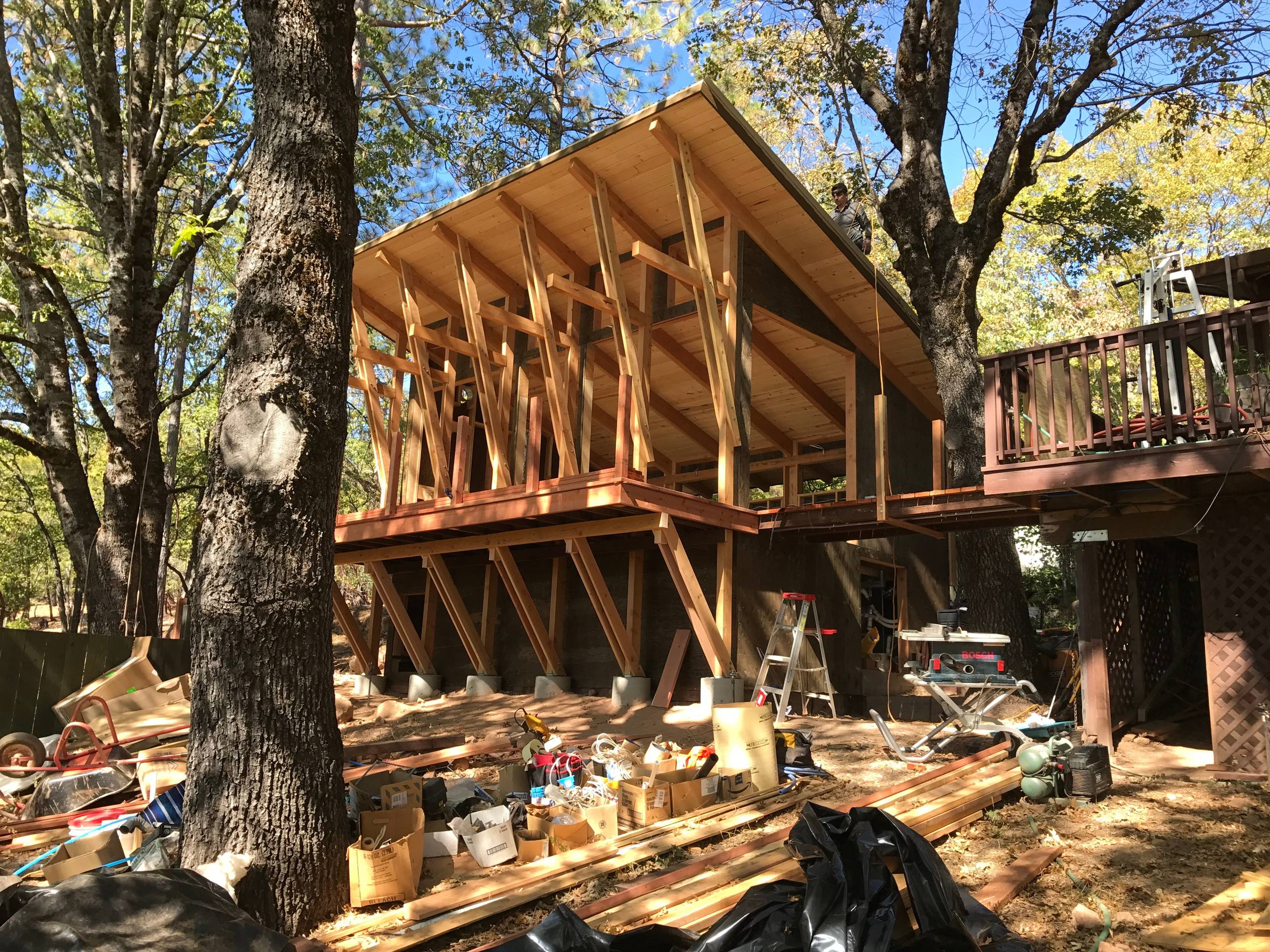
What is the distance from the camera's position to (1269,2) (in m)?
9.83

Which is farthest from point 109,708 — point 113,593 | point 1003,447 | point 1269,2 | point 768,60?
point 1269,2

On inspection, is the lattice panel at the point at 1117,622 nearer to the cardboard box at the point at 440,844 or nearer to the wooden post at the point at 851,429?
the wooden post at the point at 851,429

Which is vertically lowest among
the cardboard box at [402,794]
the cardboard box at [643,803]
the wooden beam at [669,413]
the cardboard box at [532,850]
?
the cardboard box at [532,850]

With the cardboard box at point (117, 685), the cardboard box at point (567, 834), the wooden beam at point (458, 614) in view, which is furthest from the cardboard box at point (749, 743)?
the wooden beam at point (458, 614)

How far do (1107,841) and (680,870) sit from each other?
2666mm

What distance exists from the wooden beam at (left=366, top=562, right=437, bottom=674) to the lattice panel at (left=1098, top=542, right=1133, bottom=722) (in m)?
9.47

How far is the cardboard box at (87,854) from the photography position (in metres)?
4.21

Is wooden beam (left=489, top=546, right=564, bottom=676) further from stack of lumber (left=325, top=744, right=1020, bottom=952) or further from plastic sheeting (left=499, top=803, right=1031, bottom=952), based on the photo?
plastic sheeting (left=499, top=803, right=1031, bottom=952)

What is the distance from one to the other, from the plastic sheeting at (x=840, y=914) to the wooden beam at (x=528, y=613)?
27.6ft

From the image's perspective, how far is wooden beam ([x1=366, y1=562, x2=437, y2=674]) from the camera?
13.2 meters

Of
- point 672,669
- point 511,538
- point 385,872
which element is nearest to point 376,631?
point 511,538

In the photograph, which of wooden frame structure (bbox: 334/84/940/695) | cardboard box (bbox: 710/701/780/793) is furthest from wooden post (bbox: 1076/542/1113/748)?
cardboard box (bbox: 710/701/780/793)

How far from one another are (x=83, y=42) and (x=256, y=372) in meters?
8.59

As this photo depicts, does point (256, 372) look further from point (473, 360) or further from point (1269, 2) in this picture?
point (1269, 2)
